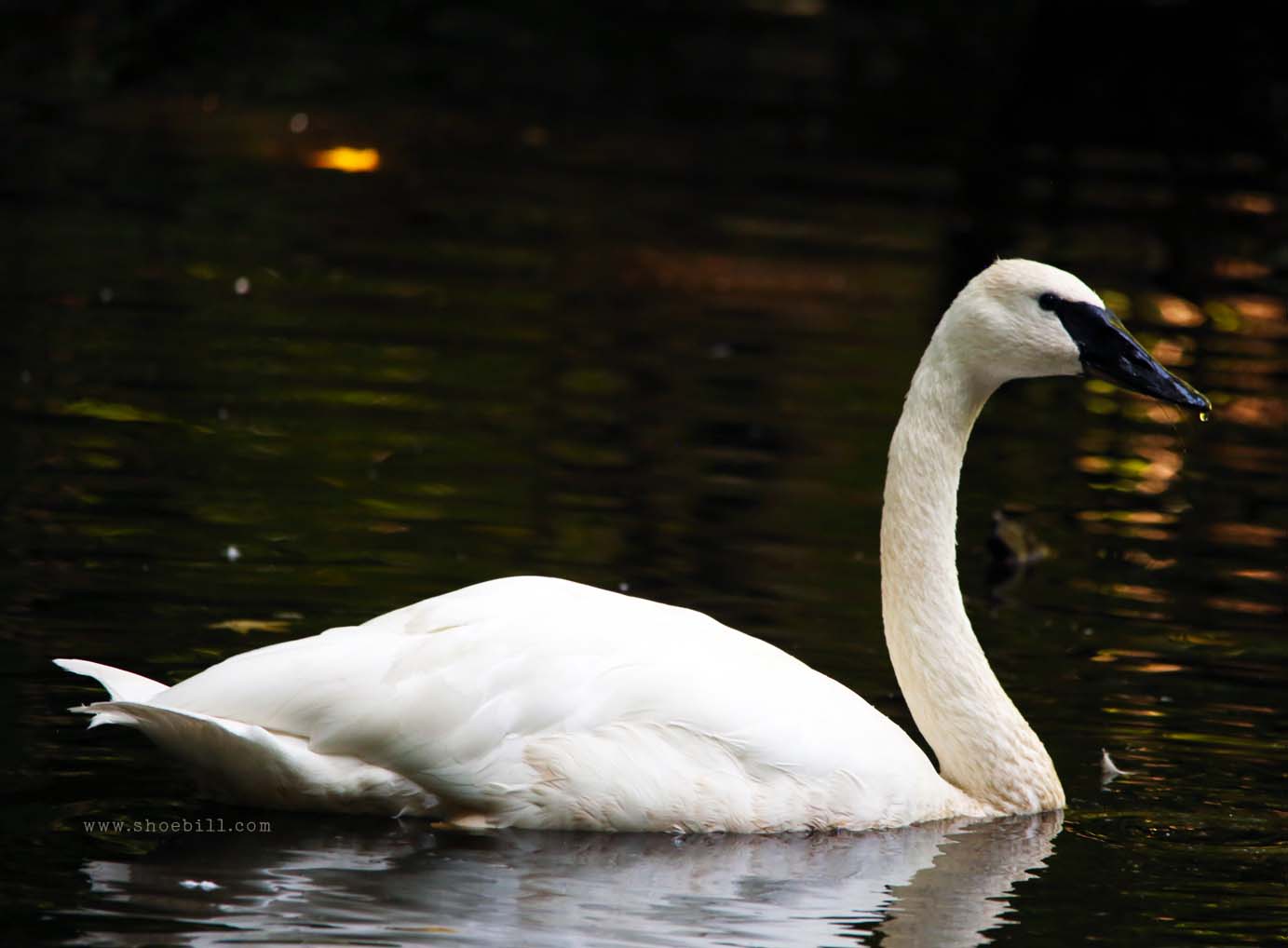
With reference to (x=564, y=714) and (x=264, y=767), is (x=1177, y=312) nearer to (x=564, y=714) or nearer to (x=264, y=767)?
(x=564, y=714)

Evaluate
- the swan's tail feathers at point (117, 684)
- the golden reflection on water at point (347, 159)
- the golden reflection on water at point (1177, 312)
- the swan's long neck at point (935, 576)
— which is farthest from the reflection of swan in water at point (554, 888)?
the golden reflection on water at point (347, 159)

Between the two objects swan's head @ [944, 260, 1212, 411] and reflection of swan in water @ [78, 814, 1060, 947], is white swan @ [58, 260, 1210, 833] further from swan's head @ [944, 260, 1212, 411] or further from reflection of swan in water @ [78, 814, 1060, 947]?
swan's head @ [944, 260, 1212, 411]

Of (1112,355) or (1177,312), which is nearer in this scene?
(1112,355)

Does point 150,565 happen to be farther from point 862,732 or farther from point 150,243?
point 150,243

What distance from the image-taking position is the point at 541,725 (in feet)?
23.0

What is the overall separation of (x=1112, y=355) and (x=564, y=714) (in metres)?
2.41

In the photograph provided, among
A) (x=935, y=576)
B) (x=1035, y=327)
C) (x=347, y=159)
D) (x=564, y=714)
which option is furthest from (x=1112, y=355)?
(x=347, y=159)

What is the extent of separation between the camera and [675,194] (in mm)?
24750

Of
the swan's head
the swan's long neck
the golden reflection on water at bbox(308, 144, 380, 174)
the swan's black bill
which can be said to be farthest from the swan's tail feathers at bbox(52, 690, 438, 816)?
the golden reflection on water at bbox(308, 144, 380, 174)

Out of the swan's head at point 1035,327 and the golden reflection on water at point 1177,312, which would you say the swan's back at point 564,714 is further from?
the golden reflection on water at point 1177,312

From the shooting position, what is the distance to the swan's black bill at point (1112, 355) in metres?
8.03

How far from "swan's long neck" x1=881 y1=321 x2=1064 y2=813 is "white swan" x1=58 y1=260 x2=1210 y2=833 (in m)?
0.33

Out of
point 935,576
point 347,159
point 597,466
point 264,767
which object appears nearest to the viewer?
point 264,767

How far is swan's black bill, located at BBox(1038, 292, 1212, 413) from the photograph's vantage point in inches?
316
